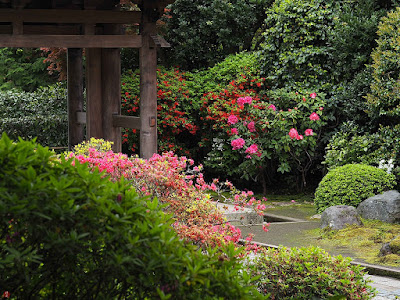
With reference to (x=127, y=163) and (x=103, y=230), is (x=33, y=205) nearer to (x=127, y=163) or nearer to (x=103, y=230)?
(x=103, y=230)

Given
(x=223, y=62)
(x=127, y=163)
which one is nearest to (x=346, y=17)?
(x=223, y=62)

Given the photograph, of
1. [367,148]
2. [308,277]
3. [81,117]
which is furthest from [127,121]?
[308,277]

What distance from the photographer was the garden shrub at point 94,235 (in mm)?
2270

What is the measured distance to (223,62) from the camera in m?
13.7

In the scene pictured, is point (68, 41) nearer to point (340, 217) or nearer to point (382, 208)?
point (340, 217)

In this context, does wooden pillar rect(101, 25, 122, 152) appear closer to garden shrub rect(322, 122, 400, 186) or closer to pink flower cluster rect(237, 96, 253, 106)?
pink flower cluster rect(237, 96, 253, 106)

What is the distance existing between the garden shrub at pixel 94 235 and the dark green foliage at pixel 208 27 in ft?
39.0

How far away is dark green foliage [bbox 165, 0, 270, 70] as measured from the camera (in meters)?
14.1

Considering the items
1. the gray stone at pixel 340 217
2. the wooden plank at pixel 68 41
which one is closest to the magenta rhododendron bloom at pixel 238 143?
the gray stone at pixel 340 217

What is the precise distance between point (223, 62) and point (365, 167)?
4875 mm

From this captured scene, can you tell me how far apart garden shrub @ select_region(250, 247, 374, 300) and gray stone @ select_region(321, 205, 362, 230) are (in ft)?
12.6

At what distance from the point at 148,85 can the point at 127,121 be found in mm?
767

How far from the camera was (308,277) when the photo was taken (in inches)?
182

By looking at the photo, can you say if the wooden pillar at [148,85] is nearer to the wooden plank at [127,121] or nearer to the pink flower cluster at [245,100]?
the wooden plank at [127,121]
